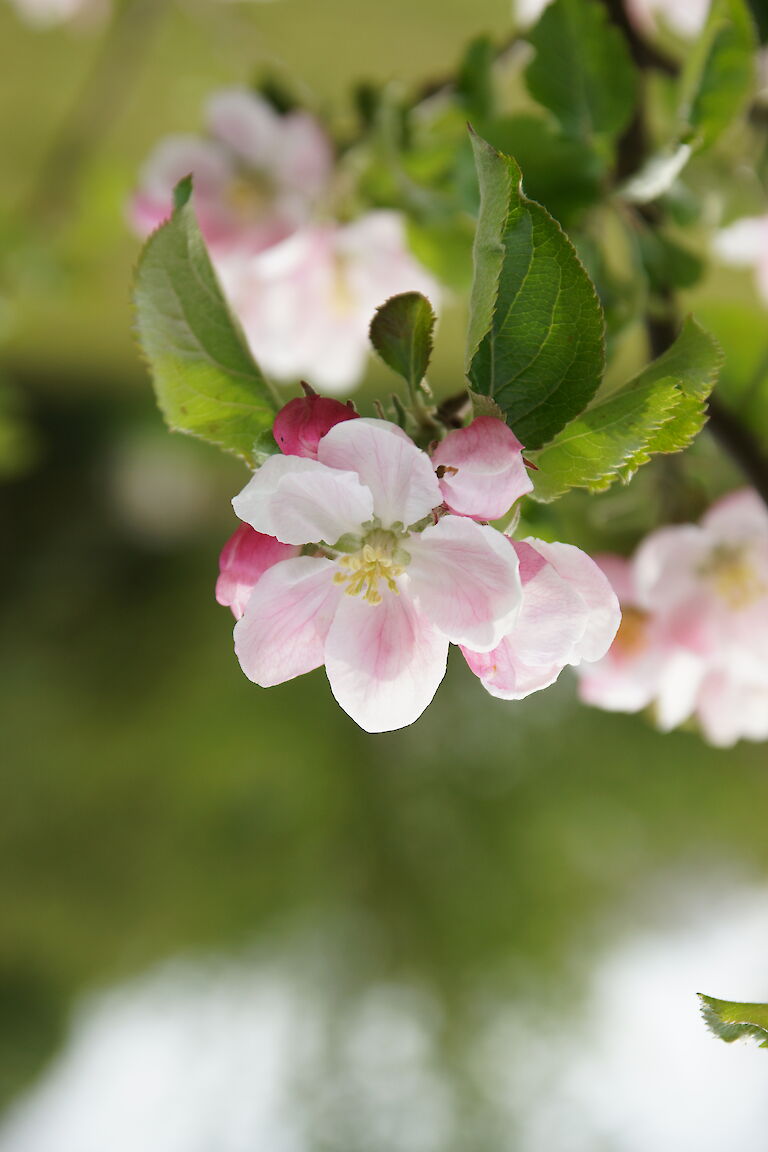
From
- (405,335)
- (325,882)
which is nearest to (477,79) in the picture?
(405,335)

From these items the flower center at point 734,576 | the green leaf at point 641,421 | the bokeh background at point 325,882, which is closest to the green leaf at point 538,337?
the green leaf at point 641,421

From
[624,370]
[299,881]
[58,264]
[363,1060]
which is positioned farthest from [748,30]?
[363,1060]

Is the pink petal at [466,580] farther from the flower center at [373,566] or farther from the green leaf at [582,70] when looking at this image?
the green leaf at [582,70]

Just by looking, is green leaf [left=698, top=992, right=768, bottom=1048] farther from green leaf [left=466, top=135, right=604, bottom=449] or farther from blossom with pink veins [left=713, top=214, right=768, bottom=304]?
blossom with pink veins [left=713, top=214, right=768, bottom=304]

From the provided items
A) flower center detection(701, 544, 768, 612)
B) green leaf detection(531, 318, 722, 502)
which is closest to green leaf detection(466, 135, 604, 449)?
green leaf detection(531, 318, 722, 502)

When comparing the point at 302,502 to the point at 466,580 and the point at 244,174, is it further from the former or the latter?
the point at 244,174

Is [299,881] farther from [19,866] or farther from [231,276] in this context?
[231,276]
